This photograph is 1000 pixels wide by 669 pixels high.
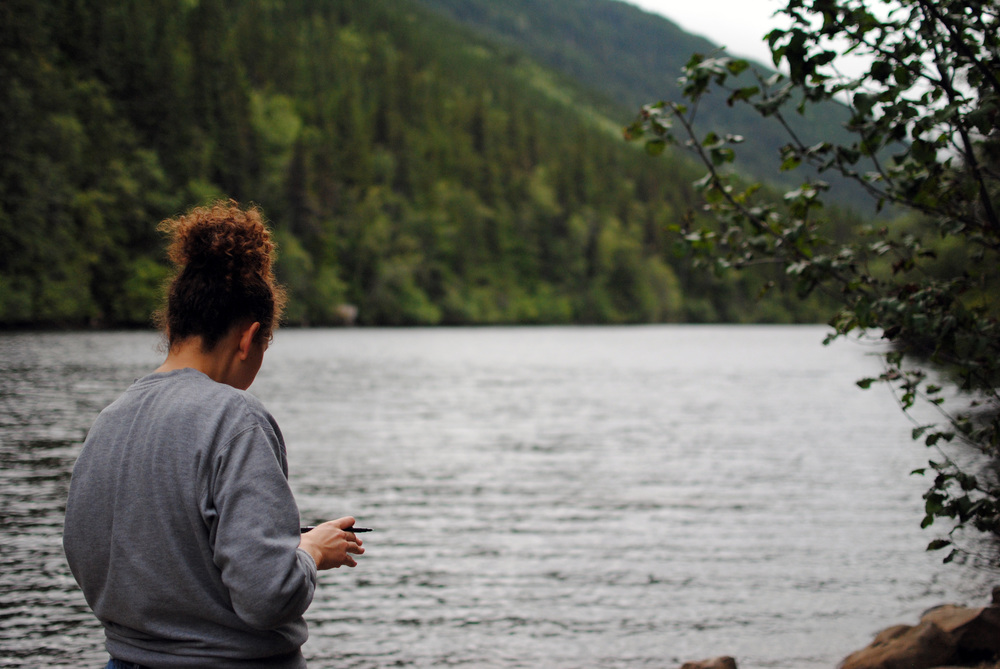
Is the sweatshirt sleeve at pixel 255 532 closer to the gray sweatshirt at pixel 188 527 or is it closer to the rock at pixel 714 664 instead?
the gray sweatshirt at pixel 188 527

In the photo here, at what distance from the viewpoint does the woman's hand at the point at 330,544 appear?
2662 mm

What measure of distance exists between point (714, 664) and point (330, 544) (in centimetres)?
566

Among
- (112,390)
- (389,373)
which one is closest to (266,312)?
(112,390)

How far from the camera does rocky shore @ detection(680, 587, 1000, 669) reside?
7.58 meters

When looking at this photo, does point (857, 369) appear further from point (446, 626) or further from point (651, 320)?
point (651, 320)

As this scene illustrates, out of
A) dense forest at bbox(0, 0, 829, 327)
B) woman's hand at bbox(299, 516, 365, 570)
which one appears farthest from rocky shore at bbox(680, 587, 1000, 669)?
dense forest at bbox(0, 0, 829, 327)

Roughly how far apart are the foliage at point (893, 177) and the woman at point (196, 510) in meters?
3.15

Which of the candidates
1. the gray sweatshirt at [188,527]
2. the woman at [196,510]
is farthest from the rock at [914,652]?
the gray sweatshirt at [188,527]

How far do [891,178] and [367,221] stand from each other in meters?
110

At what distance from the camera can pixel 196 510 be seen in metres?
2.45

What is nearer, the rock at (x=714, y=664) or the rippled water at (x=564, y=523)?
the rock at (x=714, y=664)

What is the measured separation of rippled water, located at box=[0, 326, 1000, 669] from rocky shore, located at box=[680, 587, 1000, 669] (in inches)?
52.7

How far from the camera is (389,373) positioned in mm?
48844

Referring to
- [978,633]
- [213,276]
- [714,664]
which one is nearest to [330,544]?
[213,276]
